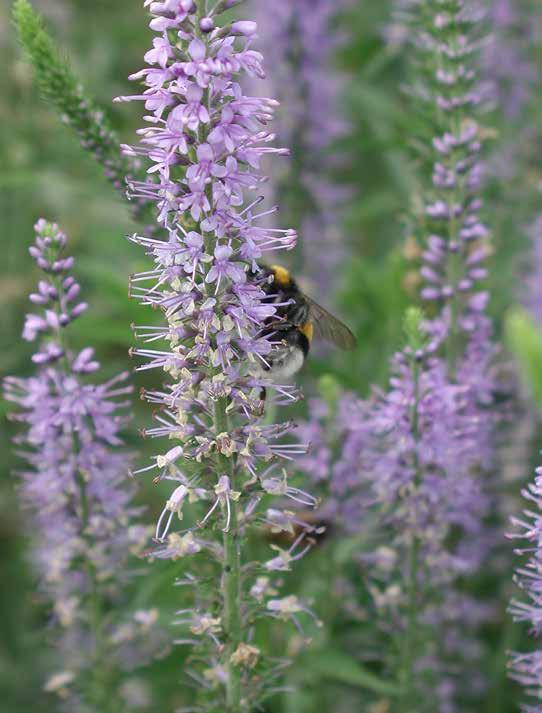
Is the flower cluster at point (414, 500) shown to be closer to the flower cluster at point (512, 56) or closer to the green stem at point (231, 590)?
the green stem at point (231, 590)

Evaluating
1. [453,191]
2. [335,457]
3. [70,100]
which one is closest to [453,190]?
[453,191]

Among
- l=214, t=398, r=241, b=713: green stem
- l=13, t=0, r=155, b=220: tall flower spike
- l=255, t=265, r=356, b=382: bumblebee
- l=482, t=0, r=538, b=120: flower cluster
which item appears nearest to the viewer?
l=214, t=398, r=241, b=713: green stem

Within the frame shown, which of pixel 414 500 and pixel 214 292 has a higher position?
pixel 214 292

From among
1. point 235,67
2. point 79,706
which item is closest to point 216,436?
point 235,67

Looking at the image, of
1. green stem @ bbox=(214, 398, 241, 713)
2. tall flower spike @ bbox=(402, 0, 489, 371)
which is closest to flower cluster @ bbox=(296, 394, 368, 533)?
tall flower spike @ bbox=(402, 0, 489, 371)

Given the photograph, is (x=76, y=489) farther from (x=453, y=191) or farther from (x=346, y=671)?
(x=453, y=191)

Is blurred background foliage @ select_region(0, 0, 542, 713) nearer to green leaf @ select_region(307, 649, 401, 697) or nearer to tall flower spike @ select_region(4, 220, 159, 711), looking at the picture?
green leaf @ select_region(307, 649, 401, 697)

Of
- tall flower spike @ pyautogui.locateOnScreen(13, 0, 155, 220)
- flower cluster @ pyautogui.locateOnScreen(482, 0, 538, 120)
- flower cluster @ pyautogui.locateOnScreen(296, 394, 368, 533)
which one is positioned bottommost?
flower cluster @ pyautogui.locateOnScreen(296, 394, 368, 533)
